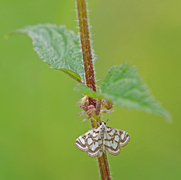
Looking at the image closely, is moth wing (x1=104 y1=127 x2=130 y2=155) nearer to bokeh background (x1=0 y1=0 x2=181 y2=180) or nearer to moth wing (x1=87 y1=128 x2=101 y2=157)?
moth wing (x1=87 y1=128 x2=101 y2=157)

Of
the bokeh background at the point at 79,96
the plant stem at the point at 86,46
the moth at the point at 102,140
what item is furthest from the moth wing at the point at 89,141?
the bokeh background at the point at 79,96

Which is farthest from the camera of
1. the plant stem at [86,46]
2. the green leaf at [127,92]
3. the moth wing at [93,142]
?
the moth wing at [93,142]

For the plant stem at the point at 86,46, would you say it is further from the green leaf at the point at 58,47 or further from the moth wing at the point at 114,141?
the moth wing at the point at 114,141

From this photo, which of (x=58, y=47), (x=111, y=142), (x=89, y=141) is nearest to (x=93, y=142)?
(x=89, y=141)

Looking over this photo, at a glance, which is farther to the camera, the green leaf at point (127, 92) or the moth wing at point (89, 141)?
the moth wing at point (89, 141)

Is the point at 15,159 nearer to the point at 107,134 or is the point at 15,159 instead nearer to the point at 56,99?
the point at 56,99

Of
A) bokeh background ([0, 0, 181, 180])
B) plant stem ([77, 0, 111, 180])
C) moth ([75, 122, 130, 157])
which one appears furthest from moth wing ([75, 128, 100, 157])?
bokeh background ([0, 0, 181, 180])
